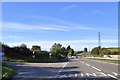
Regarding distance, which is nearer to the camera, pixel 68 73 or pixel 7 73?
pixel 7 73

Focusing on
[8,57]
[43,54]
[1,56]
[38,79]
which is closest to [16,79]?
[38,79]

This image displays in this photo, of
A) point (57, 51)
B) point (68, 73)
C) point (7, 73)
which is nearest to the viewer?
point (7, 73)

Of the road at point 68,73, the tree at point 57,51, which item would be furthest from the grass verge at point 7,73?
the tree at point 57,51

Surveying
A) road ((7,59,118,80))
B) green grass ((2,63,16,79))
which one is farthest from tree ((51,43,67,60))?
green grass ((2,63,16,79))

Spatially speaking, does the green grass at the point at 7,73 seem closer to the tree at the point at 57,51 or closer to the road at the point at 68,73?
the road at the point at 68,73

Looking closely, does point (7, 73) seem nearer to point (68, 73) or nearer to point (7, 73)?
point (7, 73)

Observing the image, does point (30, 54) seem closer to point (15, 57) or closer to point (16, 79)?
point (15, 57)

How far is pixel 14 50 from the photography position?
198 feet

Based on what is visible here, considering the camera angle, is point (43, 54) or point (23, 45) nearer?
point (23, 45)

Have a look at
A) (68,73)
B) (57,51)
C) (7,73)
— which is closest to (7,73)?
(7,73)

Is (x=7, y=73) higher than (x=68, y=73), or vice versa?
(x=7, y=73)

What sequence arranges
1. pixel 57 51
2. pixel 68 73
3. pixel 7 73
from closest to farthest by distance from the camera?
1. pixel 7 73
2. pixel 68 73
3. pixel 57 51

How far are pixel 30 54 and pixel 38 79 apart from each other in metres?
47.3

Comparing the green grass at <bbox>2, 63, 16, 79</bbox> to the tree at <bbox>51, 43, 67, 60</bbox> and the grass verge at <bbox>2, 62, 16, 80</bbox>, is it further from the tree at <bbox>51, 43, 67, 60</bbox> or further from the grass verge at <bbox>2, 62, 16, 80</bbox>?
the tree at <bbox>51, 43, 67, 60</bbox>
